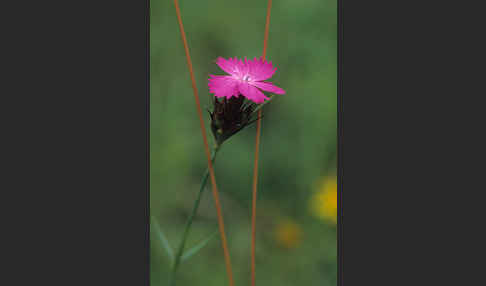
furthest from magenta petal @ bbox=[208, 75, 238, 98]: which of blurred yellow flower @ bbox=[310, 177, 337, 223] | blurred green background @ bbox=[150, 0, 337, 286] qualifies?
blurred yellow flower @ bbox=[310, 177, 337, 223]

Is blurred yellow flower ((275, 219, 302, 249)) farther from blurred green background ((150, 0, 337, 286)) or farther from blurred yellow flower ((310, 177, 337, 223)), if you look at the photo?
blurred yellow flower ((310, 177, 337, 223))

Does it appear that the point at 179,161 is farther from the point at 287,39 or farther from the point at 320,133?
the point at 287,39

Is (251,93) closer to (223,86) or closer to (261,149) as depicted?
(223,86)

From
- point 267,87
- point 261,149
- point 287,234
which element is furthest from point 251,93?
point 287,234

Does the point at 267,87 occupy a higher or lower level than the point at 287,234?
higher

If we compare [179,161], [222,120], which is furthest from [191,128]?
[222,120]

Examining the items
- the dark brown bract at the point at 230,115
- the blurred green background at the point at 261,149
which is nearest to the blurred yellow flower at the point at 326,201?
the blurred green background at the point at 261,149
